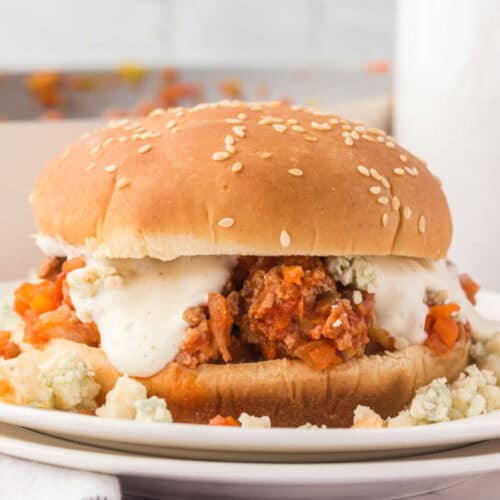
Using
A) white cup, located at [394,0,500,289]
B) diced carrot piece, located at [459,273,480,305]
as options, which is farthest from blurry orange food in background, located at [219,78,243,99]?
diced carrot piece, located at [459,273,480,305]

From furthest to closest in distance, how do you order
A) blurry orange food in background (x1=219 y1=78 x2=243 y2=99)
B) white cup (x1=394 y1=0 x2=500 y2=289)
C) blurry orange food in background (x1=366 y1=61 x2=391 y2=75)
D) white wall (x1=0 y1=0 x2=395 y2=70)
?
white wall (x1=0 y1=0 x2=395 y2=70) → blurry orange food in background (x1=366 y1=61 x2=391 y2=75) → blurry orange food in background (x1=219 y1=78 x2=243 y2=99) → white cup (x1=394 y1=0 x2=500 y2=289)

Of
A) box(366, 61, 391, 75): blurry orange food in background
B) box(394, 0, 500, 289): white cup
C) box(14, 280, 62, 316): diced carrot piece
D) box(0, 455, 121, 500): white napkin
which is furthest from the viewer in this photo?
box(366, 61, 391, 75): blurry orange food in background

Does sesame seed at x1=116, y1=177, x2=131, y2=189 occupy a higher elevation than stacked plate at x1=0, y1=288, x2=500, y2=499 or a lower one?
higher

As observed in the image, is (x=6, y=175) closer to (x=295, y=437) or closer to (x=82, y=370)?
(x=82, y=370)

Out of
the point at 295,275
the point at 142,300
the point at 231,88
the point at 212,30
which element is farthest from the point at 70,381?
the point at 212,30

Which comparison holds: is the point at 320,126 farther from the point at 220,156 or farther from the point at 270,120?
the point at 220,156

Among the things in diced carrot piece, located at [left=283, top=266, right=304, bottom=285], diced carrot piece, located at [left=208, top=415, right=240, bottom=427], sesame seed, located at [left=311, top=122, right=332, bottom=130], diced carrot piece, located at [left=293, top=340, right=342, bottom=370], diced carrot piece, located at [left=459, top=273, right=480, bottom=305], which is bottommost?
diced carrot piece, located at [left=459, top=273, right=480, bottom=305]

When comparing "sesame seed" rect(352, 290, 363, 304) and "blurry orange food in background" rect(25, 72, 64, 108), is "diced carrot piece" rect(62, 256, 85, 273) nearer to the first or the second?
"sesame seed" rect(352, 290, 363, 304)

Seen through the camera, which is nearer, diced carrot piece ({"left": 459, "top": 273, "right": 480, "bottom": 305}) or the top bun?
the top bun

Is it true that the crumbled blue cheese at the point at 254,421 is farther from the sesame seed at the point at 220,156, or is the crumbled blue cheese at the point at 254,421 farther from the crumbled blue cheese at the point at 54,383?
the sesame seed at the point at 220,156
